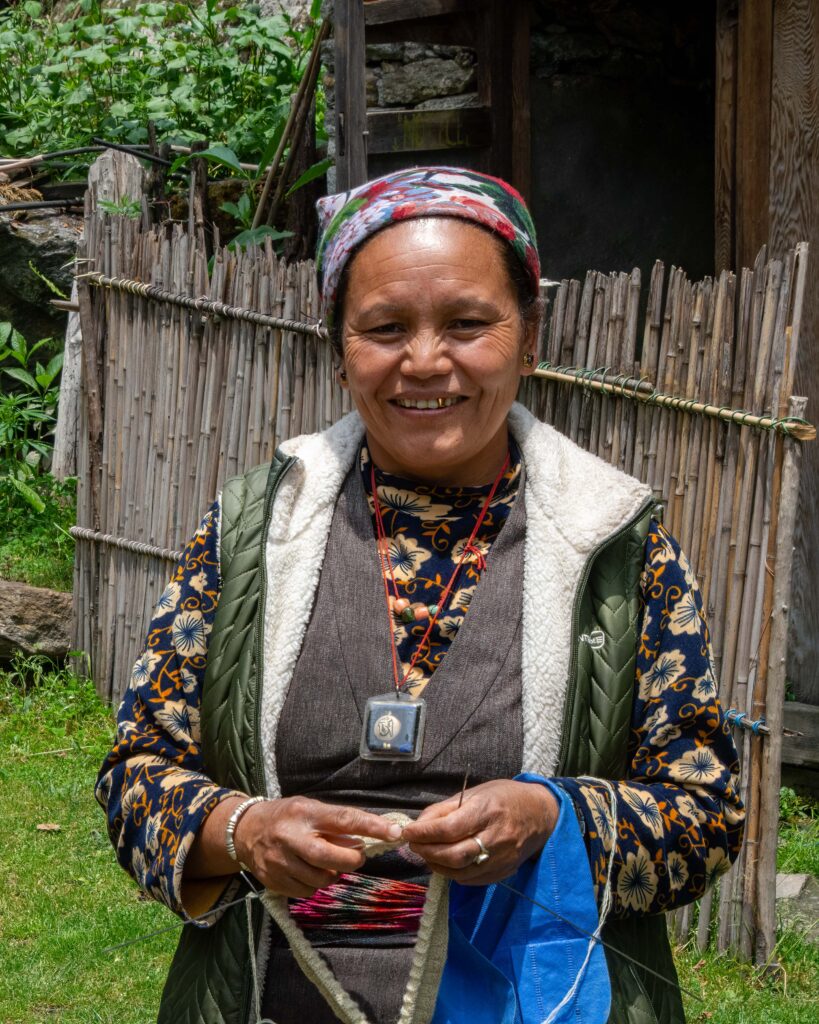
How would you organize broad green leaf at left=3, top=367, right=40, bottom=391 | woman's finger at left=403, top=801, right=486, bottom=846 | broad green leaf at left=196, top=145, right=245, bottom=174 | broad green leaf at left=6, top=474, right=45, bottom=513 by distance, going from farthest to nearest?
broad green leaf at left=3, top=367, right=40, bottom=391 → broad green leaf at left=196, top=145, right=245, bottom=174 → broad green leaf at left=6, top=474, right=45, bottom=513 → woman's finger at left=403, top=801, right=486, bottom=846

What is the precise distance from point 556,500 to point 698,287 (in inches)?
77.5

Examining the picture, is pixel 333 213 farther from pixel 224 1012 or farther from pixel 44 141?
pixel 44 141

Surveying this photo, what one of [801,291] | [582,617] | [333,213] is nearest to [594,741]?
[582,617]

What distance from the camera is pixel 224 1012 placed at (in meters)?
1.99

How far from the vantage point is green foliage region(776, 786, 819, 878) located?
462 cm

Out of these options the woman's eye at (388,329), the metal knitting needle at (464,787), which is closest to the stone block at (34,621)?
the woman's eye at (388,329)

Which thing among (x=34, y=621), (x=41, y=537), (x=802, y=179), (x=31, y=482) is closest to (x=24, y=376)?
(x=31, y=482)

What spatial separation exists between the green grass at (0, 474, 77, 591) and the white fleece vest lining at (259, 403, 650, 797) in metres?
4.86

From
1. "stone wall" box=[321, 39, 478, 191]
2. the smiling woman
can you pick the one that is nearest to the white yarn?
the smiling woman

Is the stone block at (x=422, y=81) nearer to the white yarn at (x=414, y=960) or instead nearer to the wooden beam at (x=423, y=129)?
the wooden beam at (x=423, y=129)

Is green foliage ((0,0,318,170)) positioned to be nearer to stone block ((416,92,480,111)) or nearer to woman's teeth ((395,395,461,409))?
stone block ((416,92,480,111))

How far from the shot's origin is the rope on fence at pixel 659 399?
3.74 meters

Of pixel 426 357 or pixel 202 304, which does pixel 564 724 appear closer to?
pixel 426 357

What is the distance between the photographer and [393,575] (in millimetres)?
2145
